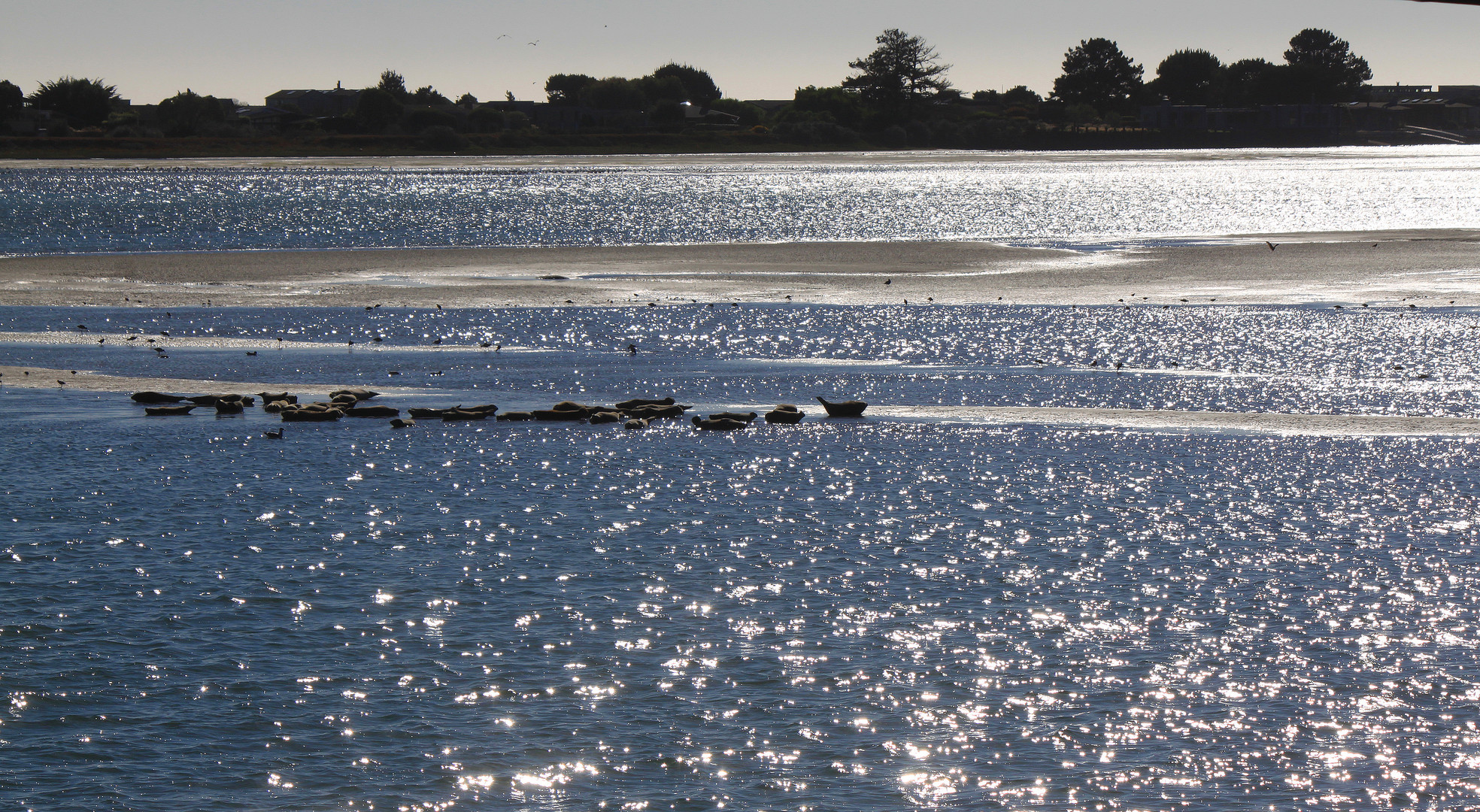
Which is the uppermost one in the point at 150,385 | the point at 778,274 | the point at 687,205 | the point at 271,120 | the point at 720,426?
the point at 271,120

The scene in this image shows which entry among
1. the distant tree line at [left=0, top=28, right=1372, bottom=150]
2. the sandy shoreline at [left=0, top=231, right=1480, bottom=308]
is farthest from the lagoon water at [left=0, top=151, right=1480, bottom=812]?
the distant tree line at [left=0, top=28, right=1372, bottom=150]

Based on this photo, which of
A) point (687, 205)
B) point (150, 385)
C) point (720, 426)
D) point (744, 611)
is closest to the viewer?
point (744, 611)

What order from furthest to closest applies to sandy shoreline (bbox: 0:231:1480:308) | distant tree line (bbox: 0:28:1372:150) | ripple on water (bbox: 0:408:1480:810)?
distant tree line (bbox: 0:28:1372:150) → sandy shoreline (bbox: 0:231:1480:308) → ripple on water (bbox: 0:408:1480:810)

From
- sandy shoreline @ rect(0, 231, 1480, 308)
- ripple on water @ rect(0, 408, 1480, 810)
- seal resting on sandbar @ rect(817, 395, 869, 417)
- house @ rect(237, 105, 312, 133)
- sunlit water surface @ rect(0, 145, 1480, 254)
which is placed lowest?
ripple on water @ rect(0, 408, 1480, 810)

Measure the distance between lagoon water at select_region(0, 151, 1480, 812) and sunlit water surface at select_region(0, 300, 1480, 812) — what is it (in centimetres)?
4

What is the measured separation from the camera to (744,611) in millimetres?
12547

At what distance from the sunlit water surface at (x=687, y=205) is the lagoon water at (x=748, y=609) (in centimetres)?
3810

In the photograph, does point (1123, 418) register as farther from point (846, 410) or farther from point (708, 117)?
point (708, 117)

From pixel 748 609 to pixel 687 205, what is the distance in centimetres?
7366

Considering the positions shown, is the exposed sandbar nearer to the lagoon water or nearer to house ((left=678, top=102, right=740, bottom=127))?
the lagoon water

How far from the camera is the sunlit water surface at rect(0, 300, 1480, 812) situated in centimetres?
934

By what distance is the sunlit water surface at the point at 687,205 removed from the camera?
204ft

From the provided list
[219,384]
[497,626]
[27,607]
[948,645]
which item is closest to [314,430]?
[219,384]

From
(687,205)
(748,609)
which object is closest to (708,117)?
(687,205)
